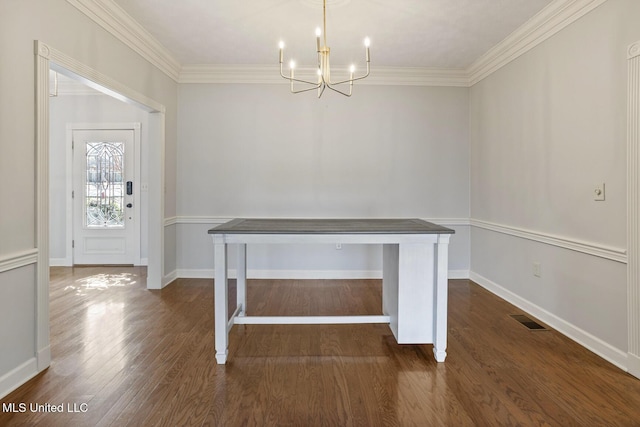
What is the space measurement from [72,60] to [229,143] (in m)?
2.12

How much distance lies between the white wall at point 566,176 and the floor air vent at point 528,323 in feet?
0.36

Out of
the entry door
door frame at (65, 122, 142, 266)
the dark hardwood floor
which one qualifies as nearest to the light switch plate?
the dark hardwood floor

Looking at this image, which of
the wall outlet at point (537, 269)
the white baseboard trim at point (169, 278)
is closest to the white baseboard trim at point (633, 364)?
the wall outlet at point (537, 269)

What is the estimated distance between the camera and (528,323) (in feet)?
10.1

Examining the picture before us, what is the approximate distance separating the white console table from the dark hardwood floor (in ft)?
0.62

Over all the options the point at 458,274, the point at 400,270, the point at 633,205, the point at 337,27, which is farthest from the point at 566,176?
the point at 337,27

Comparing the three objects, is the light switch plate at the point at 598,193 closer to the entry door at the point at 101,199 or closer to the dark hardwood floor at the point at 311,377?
the dark hardwood floor at the point at 311,377

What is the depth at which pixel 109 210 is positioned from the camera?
522 cm

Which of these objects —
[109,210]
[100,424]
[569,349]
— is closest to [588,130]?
Result: [569,349]

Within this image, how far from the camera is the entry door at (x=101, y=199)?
5184 mm

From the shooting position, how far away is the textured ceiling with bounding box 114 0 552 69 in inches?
116

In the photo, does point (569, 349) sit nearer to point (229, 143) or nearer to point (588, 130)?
point (588, 130)

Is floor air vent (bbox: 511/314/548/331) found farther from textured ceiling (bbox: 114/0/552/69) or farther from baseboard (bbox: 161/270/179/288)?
baseboard (bbox: 161/270/179/288)

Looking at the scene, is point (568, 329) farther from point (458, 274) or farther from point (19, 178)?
point (19, 178)
